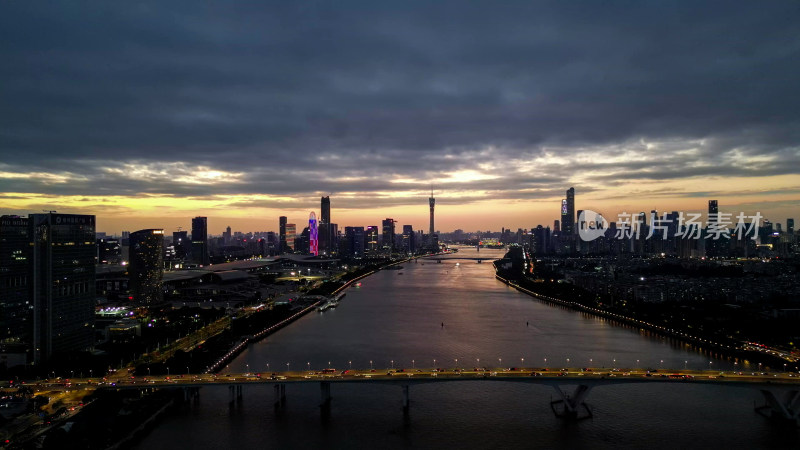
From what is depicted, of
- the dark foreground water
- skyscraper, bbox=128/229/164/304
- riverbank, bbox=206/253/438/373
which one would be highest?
skyscraper, bbox=128/229/164/304

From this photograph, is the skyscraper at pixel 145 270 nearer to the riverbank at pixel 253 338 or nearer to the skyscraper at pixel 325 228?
the riverbank at pixel 253 338

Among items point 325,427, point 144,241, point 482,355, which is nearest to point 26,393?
point 325,427

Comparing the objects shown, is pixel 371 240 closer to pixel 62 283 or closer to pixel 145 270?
pixel 145 270

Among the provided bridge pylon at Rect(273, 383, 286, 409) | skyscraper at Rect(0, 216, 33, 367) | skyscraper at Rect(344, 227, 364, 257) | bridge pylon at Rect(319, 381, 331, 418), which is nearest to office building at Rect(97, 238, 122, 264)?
skyscraper at Rect(344, 227, 364, 257)

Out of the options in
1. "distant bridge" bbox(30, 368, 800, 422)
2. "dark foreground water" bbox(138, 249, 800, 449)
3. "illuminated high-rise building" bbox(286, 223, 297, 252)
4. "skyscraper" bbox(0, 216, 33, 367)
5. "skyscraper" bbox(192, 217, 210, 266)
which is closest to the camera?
"dark foreground water" bbox(138, 249, 800, 449)

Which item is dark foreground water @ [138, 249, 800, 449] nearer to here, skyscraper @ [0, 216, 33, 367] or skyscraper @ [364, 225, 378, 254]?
skyscraper @ [0, 216, 33, 367]

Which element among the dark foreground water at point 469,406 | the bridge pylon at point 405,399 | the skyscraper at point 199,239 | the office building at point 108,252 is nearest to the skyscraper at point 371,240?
the skyscraper at point 199,239
